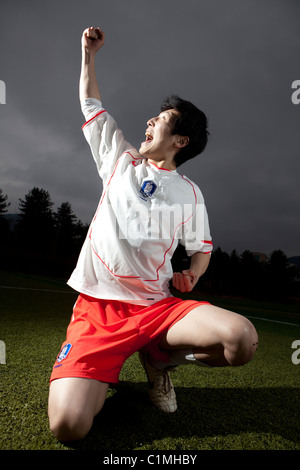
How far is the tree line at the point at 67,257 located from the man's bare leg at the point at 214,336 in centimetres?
1952

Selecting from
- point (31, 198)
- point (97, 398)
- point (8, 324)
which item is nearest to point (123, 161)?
point (97, 398)

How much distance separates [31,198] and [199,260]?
44.3 metres

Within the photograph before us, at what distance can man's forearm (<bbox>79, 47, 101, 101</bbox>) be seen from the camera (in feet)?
6.34

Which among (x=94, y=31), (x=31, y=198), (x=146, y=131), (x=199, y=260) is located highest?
(x=31, y=198)

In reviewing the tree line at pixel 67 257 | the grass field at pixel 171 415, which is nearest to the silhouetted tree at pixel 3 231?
the tree line at pixel 67 257

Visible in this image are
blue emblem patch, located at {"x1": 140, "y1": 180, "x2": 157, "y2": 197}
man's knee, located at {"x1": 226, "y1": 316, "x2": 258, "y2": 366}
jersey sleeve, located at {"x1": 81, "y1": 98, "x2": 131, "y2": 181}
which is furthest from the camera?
jersey sleeve, located at {"x1": 81, "y1": 98, "x2": 131, "y2": 181}

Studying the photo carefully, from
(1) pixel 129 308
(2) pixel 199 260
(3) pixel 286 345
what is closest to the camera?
(1) pixel 129 308

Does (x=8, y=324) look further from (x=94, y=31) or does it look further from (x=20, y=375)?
(x=94, y=31)

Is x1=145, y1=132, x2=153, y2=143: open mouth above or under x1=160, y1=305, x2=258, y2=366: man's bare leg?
above

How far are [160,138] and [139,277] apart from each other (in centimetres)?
84

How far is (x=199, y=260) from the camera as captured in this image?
74.7 inches

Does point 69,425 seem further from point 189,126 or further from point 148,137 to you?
point 189,126
